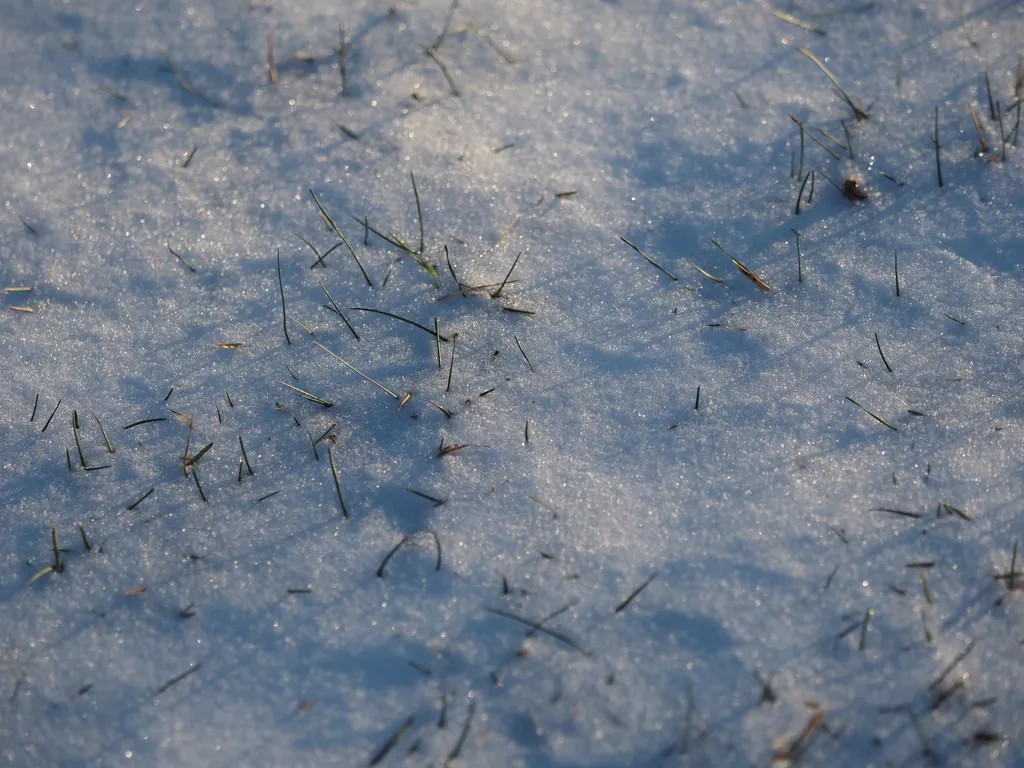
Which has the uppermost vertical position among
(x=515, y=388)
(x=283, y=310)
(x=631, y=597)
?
(x=283, y=310)

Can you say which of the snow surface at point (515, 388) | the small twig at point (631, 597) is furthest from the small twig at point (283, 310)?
the small twig at point (631, 597)

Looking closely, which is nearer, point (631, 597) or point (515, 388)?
point (631, 597)

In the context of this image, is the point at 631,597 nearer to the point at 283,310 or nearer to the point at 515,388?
the point at 515,388

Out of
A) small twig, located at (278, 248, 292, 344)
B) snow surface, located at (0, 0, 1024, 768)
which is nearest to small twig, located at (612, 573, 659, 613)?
snow surface, located at (0, 0, 1024, 768)

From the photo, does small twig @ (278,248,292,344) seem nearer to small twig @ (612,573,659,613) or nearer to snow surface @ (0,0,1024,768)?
snow surface @ (0,0,1024,768)

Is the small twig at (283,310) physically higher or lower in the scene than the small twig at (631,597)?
higher

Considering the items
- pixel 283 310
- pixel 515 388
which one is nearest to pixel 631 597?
pixel 515 388

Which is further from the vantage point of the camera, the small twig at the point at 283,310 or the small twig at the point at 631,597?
the small twig at the point at 283,310

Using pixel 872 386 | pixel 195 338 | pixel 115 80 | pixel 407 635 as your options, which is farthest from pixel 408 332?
pixel 115 80

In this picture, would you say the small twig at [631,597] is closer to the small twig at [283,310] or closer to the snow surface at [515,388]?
the snow surface at [515,388]
